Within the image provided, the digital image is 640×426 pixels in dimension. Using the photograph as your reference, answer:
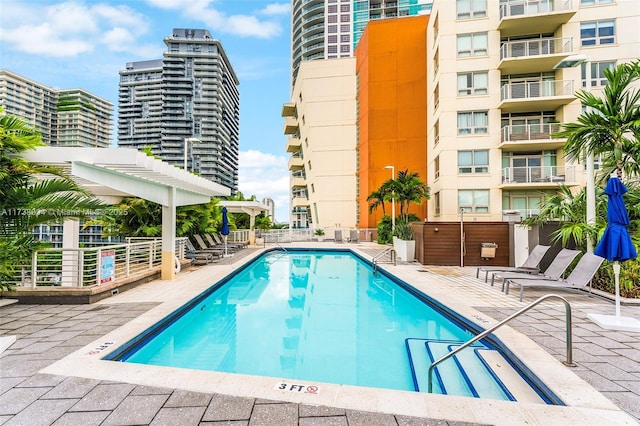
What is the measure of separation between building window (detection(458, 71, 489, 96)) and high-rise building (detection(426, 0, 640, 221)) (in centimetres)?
5

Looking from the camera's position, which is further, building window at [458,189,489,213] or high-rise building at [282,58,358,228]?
high-rise building at [282,58,358,228]

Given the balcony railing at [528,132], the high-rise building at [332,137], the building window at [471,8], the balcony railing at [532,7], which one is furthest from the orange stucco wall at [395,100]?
the balcony railing at [528,132]

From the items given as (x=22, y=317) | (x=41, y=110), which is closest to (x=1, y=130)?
(x=22, y=317)

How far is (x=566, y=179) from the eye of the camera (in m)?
16.6

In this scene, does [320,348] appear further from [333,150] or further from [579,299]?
[333,150]

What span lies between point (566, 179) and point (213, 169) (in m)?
77.6

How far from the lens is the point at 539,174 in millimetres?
16875

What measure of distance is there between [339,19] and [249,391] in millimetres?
56339

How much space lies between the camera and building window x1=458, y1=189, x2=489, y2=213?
1739cm

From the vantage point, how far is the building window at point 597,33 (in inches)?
644

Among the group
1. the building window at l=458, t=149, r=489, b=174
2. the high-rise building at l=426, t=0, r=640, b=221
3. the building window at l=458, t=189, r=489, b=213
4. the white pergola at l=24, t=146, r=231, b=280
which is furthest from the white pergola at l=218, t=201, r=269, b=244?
the building window at l=458, t=149, r=489, b=174

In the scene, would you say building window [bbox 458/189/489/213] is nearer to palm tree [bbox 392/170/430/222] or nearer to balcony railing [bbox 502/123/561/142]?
palm tree [bbox 392/170/430/222]

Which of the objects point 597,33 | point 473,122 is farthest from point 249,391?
point 597,33

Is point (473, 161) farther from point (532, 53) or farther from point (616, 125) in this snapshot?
point (616, 125)
